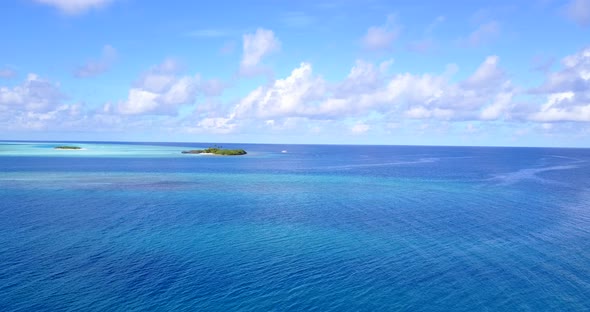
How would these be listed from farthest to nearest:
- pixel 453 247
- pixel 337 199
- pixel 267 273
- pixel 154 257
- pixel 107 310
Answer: pixel 337 199 < pixel 453 247 < pixel 154 257 < pixel 267 273 < pixel 107 310

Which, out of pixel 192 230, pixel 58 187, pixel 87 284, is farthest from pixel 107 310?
pixel 58 187

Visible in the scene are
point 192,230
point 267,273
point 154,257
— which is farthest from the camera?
point 192,230

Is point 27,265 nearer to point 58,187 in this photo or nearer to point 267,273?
point 267,273

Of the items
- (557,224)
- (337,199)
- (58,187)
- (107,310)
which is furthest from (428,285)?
(58,187)

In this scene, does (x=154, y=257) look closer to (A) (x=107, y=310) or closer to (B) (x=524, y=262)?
(A) (x=107, y=310)

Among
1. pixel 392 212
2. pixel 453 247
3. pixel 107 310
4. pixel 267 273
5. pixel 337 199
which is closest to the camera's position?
pixel 107 310

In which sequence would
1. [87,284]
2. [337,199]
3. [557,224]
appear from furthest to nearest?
[337,199]
[557,224]
[87,284]

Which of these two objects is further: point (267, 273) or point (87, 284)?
point (267, 273)

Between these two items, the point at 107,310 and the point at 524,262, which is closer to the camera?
the point at 107,310
